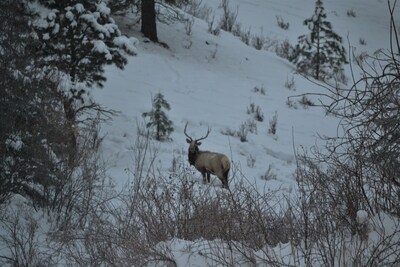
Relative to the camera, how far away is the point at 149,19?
49.3 ft

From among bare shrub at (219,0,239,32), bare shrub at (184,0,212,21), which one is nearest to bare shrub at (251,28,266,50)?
bare shrub at (219,0,239,32)

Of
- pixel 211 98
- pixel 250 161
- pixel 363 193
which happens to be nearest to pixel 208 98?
pixel 211 98

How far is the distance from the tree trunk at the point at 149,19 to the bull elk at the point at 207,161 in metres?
5.63

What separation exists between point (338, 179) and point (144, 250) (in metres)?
1.76

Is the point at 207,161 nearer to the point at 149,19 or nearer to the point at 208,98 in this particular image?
the point at 208,98

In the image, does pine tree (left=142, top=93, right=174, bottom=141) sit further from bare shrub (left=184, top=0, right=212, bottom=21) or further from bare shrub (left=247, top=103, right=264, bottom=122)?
bare shrub (left=184, top=0, right=212, bottom=21)

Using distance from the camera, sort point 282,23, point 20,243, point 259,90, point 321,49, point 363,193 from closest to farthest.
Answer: point 363,193, point 20,243, point 259,90, point 321,49, point 282,23

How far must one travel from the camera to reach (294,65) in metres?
17.7

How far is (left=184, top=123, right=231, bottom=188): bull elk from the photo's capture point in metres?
9.22

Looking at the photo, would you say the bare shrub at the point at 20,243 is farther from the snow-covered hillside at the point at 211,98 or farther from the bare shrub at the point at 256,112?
the bare shrub at the point at 256,112

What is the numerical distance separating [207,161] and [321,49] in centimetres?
909

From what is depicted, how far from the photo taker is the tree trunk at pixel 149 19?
1485 centimetres

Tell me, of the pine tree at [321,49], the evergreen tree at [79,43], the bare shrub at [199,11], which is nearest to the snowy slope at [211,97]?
the pine tree at [321,49]

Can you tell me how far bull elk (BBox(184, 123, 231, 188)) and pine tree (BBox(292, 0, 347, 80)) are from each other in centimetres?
767
